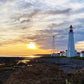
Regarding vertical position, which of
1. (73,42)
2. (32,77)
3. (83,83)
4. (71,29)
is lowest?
(83,83)

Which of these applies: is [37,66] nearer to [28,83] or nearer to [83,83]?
[28,83]

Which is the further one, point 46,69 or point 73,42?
point 73,42

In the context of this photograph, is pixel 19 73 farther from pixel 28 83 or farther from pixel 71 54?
pixel 71 54

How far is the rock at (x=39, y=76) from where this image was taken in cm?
784

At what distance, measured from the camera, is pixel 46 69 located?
896 centimetres

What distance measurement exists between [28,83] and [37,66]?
177cm

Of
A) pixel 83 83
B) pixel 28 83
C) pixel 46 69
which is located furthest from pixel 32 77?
pixel 83 83

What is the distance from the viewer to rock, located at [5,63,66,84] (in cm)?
784

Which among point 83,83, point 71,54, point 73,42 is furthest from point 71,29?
point 83,83

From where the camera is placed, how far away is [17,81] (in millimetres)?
8016

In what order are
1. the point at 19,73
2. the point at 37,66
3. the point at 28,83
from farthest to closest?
the point at 37,66, the point at 19,73, the point at 28,83

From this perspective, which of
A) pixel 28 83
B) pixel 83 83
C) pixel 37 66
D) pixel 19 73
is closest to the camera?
pixel 28 83

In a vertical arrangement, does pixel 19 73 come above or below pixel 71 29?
below

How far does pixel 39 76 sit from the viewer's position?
27.2 feet
